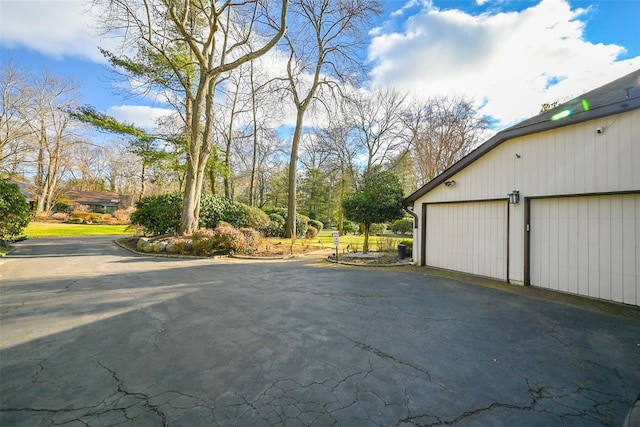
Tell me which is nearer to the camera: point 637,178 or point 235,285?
point 637,178

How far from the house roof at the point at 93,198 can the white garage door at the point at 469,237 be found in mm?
41953

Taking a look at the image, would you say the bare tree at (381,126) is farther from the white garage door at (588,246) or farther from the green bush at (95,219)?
the green bush at (95,219)

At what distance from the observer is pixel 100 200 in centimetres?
3644

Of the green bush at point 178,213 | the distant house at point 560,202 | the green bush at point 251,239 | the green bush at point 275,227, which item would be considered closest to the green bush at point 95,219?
the green bush at point 178,213

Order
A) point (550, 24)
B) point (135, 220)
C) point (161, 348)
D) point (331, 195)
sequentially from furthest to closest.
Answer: point (331, 195), point (135, 220), point (550, 24), point (161, 348)

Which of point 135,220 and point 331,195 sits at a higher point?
point 331,195

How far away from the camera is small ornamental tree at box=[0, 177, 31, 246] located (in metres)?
9.06

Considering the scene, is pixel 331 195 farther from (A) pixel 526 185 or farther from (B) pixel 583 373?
(B) pixel 583 373

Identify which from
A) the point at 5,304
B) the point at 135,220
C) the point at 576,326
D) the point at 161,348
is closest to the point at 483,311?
the point at 576,326

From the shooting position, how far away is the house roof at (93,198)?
3416cm

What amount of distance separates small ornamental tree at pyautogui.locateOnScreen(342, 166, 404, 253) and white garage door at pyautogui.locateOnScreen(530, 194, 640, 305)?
462cm

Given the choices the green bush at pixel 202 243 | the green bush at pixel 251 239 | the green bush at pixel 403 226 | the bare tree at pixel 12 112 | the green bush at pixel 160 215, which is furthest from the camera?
the green bush at pixel 403 226

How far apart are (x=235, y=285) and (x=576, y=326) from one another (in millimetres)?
6117

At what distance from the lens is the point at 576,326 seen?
395 centimetres
